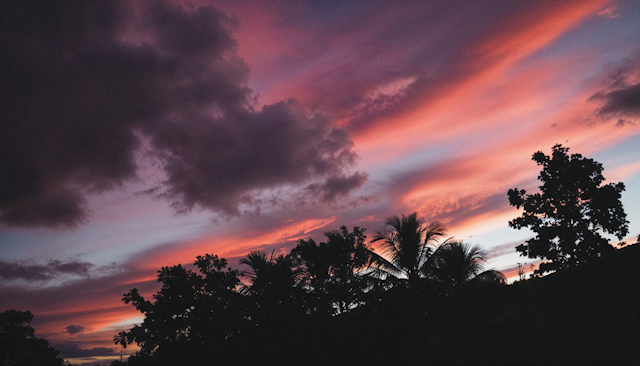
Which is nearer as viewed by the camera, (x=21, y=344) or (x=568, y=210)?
(x=568, y=210)

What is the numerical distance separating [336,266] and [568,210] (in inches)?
502

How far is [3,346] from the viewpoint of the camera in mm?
27312

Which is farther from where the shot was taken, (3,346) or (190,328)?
(3,346)

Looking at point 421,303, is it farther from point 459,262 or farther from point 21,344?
point 21,344

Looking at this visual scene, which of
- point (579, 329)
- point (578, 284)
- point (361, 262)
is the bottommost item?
point (579, 329)

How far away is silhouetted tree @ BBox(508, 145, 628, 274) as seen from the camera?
1503 cm

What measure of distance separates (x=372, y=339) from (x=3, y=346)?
1164 inches

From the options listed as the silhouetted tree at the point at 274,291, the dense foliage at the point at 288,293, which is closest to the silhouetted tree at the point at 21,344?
the dense foliage at the point at 288,293

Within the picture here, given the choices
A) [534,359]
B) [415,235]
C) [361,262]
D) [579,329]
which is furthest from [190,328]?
[579,329]

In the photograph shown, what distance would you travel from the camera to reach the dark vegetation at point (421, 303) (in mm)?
10656

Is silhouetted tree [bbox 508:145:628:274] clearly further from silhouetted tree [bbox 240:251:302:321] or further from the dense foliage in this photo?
silhouetted tree [bbox 240:251:302:321]

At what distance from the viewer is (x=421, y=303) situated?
1480cm

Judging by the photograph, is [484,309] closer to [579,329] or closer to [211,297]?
Result: [579,329]

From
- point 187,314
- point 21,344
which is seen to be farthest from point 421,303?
point 21,344
